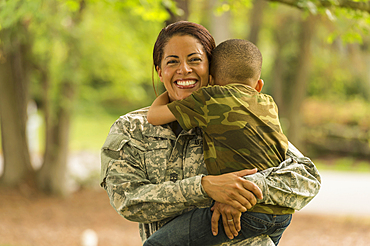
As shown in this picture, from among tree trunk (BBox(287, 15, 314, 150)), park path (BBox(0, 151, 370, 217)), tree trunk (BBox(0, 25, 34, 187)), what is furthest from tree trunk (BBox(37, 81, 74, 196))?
tree trunk (BBox(287, 15, 314, 150))

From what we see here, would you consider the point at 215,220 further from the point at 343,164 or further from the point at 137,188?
the point at 343,164

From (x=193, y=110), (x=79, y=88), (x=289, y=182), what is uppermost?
(x=79, y=88)

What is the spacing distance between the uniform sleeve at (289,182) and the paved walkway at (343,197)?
7.14 m

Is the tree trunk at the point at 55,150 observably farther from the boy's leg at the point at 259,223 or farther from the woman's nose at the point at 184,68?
the boy's leg at the point at 259,223

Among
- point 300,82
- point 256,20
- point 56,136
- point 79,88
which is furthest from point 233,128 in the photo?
point 300,82

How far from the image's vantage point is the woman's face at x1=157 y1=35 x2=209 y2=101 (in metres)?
2.03

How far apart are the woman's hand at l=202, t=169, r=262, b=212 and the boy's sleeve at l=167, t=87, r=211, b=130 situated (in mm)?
307

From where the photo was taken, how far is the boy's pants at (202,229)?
5.96ft

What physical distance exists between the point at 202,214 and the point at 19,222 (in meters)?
7.14

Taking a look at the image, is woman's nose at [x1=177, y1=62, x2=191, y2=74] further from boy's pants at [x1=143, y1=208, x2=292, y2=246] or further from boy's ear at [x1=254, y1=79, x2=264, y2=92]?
boy's pants at [x1=143, y1=208, x2=292, y2=246]

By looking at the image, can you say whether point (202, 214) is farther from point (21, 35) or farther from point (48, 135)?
point (48, 135)

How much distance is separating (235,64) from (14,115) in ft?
26.2

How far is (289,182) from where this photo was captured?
1841mm


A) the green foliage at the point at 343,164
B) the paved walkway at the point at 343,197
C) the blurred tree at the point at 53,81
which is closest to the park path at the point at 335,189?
the paved walkway at the point at 343,197
